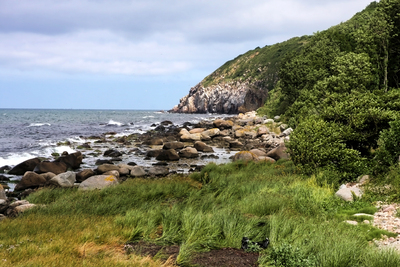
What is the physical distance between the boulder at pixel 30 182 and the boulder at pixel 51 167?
246cm

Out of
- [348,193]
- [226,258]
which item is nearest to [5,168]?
[226,258]

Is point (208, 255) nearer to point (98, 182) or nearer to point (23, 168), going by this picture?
point (98, 182)

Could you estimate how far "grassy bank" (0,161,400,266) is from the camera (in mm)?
5160

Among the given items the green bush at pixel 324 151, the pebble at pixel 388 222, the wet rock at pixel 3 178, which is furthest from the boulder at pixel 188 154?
the pebble at pixel 388 222

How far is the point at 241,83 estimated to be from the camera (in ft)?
414

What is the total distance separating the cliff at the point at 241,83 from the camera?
11375 cm

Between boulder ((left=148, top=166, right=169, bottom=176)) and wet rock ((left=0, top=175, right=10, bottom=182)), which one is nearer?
wet rock ((left=0, top=175, right=10, bottom=182))

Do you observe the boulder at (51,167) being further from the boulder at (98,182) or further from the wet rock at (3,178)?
the boulder at (98,182)

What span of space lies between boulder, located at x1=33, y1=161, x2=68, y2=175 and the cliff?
93.0 metres

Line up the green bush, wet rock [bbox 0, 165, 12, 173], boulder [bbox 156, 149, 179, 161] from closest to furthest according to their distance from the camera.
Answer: the green bush, wet rock [bbox 0, 165, 12, 173], boulder [bbox 156, 149, 179, 161]

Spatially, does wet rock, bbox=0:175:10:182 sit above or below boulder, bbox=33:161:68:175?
below

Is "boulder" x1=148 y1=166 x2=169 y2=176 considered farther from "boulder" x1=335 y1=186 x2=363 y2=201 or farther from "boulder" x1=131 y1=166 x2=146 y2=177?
"boulder" x1=335 y1=186 x2=363 y2=201

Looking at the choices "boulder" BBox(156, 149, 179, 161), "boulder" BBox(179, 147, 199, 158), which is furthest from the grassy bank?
"boulder" BBox(179, 147, 199, 158)

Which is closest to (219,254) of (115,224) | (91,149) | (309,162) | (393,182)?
(115,224)
